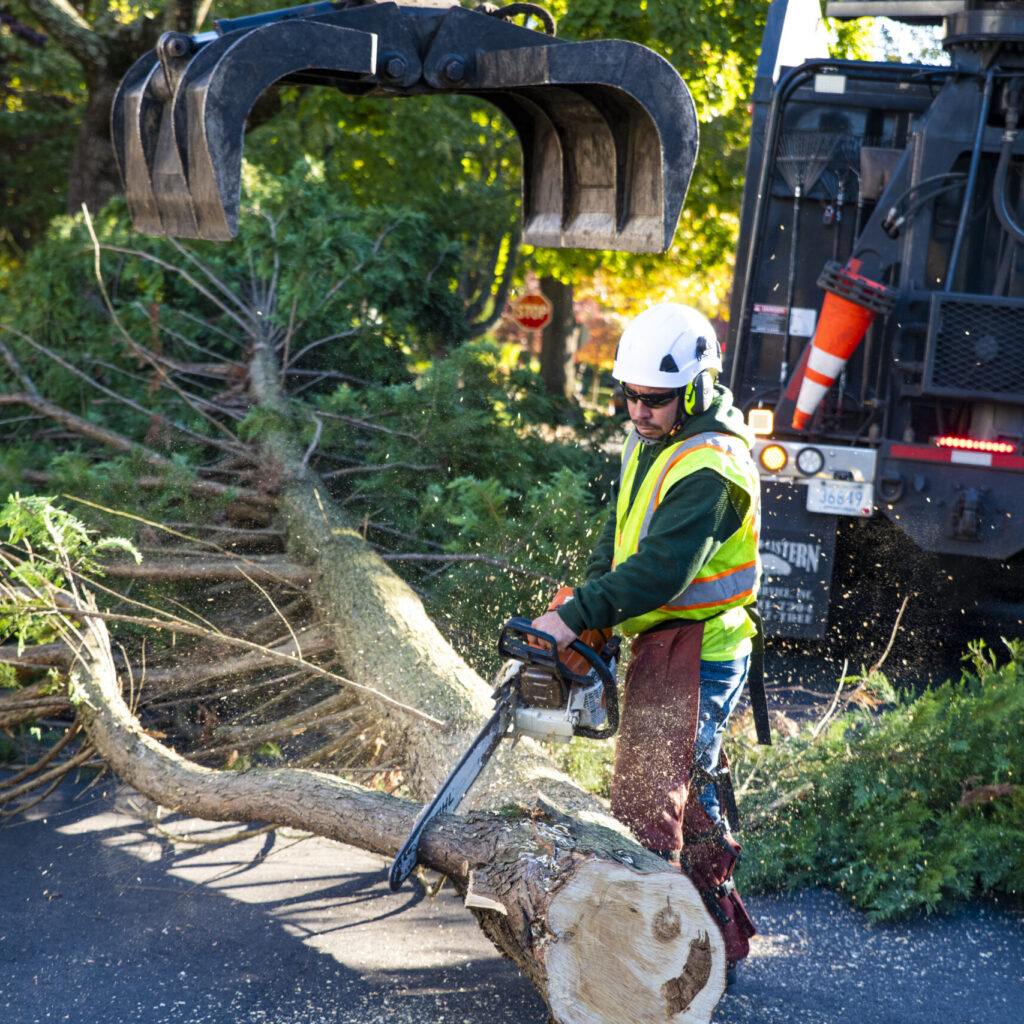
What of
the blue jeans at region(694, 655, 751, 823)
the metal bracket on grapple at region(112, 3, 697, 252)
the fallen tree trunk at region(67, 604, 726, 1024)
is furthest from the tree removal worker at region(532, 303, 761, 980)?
the metal bracket on grapple at region(112, 3, 697, 252)

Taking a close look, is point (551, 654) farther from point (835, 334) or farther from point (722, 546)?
point (835, 334)

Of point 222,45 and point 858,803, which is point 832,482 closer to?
point 858,803

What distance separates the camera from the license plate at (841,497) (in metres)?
5.71

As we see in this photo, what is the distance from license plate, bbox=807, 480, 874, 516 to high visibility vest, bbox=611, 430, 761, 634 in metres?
2.66

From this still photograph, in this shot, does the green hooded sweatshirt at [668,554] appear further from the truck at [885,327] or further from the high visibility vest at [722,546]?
the truck at [885,327]

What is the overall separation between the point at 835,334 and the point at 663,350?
297cm

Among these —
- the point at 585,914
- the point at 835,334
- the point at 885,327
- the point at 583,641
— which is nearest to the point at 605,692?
the point at 583,641

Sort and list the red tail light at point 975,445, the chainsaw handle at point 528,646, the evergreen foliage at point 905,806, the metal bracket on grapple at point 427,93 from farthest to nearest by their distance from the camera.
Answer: the red tail light at point 975,445
the evergreen foliage at point 905,806
the metal bracket on grapple at point 427,93
the chainsaw handle at point 528,646

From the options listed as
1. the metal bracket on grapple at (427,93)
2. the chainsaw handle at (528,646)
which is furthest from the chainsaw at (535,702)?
the metal bracket on grapple at (427,93)

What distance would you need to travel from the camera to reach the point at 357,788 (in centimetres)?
338

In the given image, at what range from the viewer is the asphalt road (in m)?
3.08

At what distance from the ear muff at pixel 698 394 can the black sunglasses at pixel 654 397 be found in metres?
0.04

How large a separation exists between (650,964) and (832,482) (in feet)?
11.9

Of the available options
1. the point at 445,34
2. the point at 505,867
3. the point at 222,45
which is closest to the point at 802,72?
the point at 445,34
